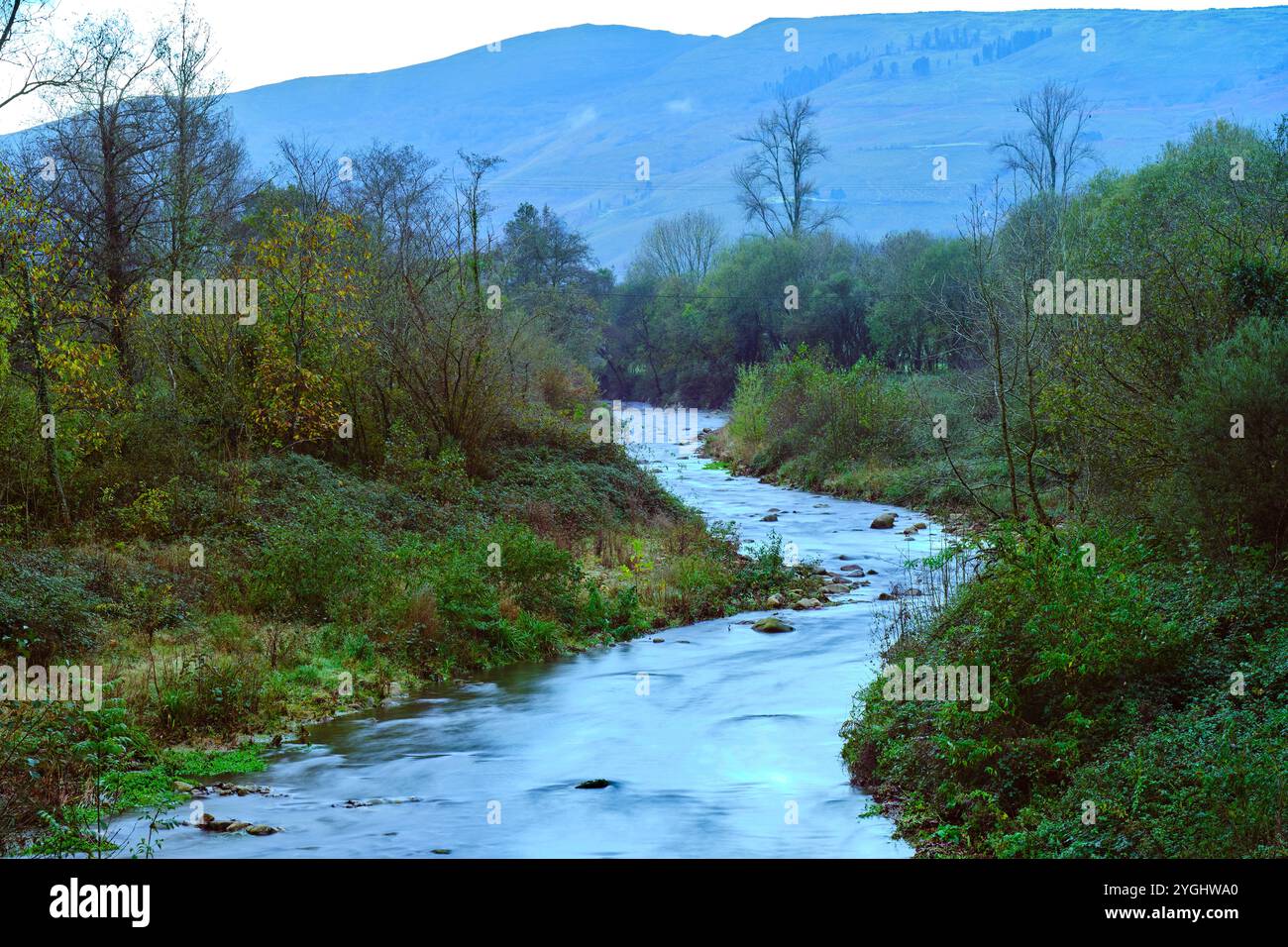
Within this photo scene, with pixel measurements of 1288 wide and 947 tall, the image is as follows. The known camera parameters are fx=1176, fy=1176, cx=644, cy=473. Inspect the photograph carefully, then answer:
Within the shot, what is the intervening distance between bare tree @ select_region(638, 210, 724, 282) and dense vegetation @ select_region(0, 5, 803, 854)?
77.6 metres

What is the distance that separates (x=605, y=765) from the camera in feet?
43.8

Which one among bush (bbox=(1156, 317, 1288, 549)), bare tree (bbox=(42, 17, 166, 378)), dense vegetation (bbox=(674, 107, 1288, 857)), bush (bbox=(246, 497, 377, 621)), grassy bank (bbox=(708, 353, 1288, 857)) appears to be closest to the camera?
grassy bank (bbox=(708, 353, 1288, 857))

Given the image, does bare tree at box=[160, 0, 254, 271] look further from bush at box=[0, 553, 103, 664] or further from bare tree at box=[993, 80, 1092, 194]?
bare tree at box=[993, 80, 1092, 194]

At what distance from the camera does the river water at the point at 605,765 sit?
10547 mm

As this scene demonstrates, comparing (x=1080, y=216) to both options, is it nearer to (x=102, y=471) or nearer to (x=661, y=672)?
(x=661, y=672)

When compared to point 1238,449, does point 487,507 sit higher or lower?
lower

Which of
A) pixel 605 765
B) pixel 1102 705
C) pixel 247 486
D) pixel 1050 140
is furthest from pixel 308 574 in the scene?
pixel 1050 140

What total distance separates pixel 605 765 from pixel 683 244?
101 m

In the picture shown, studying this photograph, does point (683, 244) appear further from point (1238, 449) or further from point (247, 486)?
point (1238, 449)

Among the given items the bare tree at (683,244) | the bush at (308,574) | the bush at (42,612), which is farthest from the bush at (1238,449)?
the bare tree at (683,244)

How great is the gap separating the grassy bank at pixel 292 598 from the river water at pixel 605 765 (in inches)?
28.0

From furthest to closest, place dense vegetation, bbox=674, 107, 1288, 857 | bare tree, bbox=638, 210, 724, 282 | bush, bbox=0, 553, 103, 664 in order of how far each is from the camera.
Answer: bare tree, bbox=638, 210, 724, 282
bush, bbox=0, 553, 103, 664
dense vegetation, bbox=674, 107, 1288, 857

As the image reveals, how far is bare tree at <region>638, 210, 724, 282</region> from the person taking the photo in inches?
4279

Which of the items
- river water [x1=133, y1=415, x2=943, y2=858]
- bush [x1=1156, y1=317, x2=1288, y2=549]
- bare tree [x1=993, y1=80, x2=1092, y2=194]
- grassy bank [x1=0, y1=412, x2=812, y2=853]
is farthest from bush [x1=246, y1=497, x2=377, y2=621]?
bare tree [x1=993, y1=80, x2=1092, y2=194]
